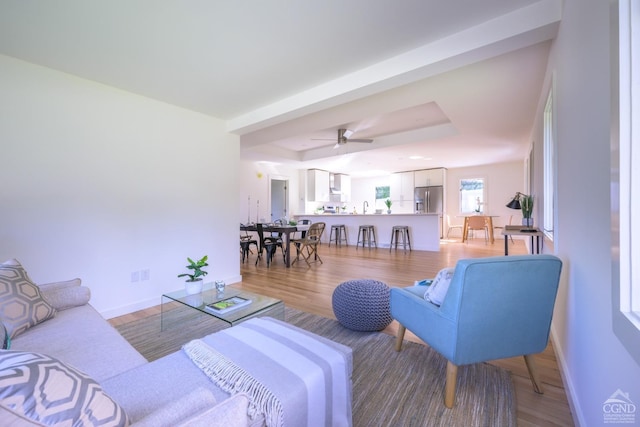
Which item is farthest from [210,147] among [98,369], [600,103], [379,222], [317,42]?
[379,222]

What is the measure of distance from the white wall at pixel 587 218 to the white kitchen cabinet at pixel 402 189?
7.74 meters

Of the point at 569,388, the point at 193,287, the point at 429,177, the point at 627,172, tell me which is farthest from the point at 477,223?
the point at 627,172

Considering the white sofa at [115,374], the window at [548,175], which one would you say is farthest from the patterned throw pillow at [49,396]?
the window at [548,175]

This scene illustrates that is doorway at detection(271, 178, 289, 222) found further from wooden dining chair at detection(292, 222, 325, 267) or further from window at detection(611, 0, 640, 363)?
window at detection(611, 0, 640, 363)

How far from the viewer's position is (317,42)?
2139mm

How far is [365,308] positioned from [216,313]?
1209 millimetres

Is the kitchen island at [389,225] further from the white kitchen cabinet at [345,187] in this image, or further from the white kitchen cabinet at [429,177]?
the white kitchen cabinet at [429,177]

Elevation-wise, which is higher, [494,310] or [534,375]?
[494,310]

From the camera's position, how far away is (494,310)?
1411 mm

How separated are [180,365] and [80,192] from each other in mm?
2483

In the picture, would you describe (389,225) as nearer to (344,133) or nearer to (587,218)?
(344,133)

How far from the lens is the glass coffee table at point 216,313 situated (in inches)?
76.6

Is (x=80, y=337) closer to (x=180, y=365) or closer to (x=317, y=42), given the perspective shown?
(x=180, y=365)

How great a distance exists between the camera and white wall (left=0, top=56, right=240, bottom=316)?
2340 millimetres
